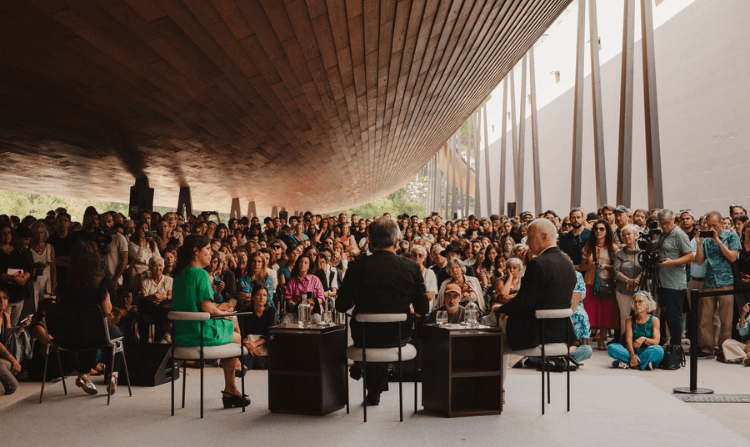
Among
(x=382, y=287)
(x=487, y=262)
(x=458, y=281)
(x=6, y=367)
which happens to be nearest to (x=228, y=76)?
(x=487, y=262)

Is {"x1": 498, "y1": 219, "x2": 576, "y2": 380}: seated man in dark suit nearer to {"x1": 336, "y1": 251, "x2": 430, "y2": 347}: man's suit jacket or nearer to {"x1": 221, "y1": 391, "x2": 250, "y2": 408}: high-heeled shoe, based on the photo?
{"x1": 336, "y1": 251, "x2": 430, "y2": 347}: man's suit jacket

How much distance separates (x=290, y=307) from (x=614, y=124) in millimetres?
13743

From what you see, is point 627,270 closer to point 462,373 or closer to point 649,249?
point 649,249

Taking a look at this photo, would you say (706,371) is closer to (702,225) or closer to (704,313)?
(704,313)

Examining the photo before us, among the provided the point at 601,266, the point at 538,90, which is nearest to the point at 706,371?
the point at 601,266

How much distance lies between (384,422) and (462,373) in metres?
0.61

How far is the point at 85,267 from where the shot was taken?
5262 millimetres

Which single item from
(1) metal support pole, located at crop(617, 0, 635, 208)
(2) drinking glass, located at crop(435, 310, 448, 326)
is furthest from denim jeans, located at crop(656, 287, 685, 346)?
(1) metal support pole, located at crop(617, 0, 635, 208)

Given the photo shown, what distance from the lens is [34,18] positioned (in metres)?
5.97

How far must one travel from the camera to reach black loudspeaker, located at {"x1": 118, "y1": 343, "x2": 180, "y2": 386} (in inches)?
233

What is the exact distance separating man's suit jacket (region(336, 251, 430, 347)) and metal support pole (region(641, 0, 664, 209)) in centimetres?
807

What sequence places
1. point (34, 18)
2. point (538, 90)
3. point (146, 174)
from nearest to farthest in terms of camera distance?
point (34, 18) < point (146, 174) < point (538, 90)

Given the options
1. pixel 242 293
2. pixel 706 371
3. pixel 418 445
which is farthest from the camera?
pixel 242 293

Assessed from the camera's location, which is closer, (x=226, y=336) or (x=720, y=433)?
(x=720, y=433)
